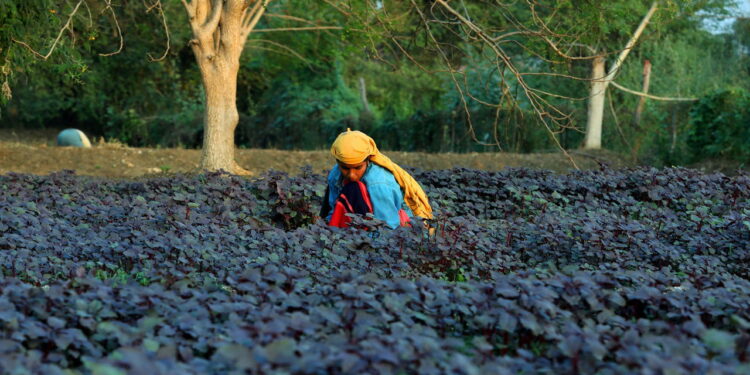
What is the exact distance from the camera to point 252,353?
269 centimetres

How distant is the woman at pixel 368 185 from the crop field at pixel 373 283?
502mm

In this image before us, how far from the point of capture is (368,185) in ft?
19.8

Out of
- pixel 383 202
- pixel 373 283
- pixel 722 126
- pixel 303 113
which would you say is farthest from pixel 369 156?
pixel 303 113

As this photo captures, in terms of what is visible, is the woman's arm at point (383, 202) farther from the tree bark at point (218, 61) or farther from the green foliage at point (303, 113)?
the green foliage at point (303, 113)

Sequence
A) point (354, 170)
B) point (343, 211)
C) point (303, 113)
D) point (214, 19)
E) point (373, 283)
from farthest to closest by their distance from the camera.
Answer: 1. point (303, 113)
2. point (214, 19)
3. point (343, 211)
4. point (354, 170)
5. point (373, 283)

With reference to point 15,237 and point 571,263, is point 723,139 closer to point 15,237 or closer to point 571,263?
point 571,263

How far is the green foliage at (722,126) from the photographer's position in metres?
13.6

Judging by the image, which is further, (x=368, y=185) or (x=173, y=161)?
(x=173, y=161)

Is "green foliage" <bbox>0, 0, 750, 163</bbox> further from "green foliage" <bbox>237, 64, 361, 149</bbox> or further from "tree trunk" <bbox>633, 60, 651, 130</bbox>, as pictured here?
"tree trunk" <bbox>633, 60, 651, 130</bbox>

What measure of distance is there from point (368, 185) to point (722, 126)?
9.94 metres

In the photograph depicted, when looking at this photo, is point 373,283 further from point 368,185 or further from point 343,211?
point 343,211

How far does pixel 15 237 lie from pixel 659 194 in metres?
5.48

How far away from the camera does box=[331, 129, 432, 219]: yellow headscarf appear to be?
5.87 m

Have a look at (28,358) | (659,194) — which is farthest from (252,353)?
(659,194)
